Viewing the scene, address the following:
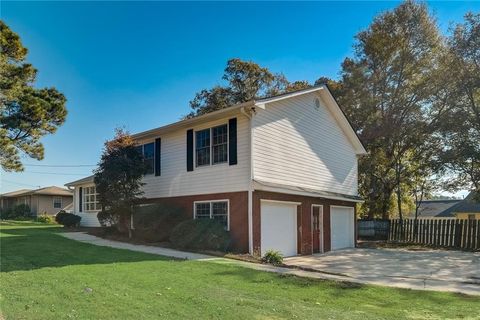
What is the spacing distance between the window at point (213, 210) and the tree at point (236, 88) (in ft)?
70.1

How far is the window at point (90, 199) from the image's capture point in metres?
25.4

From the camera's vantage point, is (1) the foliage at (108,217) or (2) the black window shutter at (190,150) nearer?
(2) the black window shutter at (190,150)

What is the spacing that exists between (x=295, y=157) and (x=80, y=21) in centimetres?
1001

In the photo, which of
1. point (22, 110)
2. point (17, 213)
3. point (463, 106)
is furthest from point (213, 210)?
point (17, 213)

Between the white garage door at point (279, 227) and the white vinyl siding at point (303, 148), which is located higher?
the white vinyl siding at point (303, 148)

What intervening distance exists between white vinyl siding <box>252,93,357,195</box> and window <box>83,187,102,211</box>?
41.4ft

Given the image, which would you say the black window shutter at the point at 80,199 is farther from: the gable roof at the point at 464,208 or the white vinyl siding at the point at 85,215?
the gable roof at the point at 464,208

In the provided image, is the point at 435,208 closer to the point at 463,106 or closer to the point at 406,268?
the point at 463,106

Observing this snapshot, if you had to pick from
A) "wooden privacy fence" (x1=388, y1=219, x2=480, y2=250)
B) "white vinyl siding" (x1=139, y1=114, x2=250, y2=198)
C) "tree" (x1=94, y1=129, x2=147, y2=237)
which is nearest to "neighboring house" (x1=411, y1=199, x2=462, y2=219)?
"wooden privacy fence" (x1=388, y1=219, x2=480, y2=250)

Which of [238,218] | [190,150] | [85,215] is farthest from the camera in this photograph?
[85,215]

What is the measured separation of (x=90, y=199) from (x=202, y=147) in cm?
1126

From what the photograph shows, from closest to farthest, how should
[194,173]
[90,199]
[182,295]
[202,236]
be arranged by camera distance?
[182,295], [202,236], [194,173], [90,199]

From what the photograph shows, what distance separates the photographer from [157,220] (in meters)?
17.5

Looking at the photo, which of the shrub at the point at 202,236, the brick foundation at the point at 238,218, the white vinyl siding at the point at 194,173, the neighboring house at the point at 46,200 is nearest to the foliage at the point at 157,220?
the white vinyl siding at the point at 194,173
